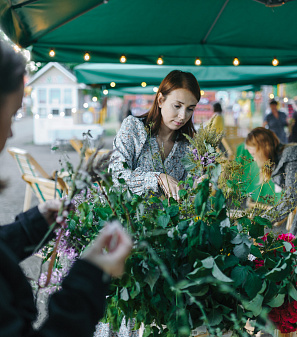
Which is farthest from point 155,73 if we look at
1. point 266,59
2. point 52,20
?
point 52,20

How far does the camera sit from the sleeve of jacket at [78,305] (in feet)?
2.59

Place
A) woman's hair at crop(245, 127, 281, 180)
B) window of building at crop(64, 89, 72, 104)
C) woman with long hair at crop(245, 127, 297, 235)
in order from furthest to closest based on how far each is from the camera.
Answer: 1. window of building at crop(64, 89, 72, 104)
2. woman's hair at crop(245, 127, 281, 180)
3. woman with long hair at crop(245, 127, 297, 235)

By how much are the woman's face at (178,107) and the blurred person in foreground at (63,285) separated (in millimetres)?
1212

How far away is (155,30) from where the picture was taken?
3.38 meters

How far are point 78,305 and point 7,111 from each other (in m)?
0.41

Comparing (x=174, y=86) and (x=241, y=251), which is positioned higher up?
(x=174, y=86)

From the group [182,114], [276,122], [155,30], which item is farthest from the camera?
[276,122]

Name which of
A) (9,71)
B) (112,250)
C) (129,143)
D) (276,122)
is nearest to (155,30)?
(129,143)

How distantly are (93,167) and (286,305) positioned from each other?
0.74 m

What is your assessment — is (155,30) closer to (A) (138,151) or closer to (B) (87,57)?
(B) (87,57)

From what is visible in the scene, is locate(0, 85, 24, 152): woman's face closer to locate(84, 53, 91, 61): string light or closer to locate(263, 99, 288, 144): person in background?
locate(84, 53, 91, 61): string light

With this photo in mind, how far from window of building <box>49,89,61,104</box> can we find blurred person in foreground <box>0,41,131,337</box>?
16.9 metres

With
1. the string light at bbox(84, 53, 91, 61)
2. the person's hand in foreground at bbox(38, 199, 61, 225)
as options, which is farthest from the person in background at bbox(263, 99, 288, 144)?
the person's hand in foreground at bbox(38, 199, 61, 225)

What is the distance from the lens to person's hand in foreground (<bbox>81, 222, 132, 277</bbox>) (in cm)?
79
